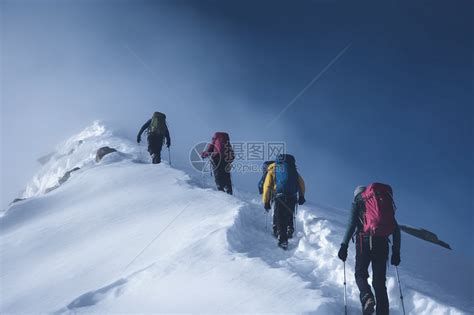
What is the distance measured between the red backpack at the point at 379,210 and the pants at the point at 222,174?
21.8 feet

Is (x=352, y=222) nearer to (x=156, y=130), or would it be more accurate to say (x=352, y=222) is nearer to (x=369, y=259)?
(x=369, y=259)

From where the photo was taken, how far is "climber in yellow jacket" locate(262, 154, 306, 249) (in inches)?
340

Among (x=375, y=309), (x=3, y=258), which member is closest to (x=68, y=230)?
(x=3, y=258)

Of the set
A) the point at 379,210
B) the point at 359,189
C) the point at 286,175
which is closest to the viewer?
the point at 379,210

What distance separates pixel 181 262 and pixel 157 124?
358 inches

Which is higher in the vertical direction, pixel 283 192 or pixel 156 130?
pixel 156 130

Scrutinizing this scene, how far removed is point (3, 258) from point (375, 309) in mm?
9707

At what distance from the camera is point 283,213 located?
8.66 meters

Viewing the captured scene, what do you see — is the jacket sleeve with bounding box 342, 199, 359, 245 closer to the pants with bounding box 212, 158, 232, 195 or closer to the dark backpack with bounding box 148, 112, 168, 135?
the pants with bounding box 212, 158, 232, 195

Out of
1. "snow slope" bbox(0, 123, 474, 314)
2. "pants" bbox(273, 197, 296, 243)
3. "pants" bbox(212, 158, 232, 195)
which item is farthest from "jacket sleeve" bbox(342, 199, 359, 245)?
"pants" bbox(212, 158, 232, 195)

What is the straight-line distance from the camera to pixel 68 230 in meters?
10.9

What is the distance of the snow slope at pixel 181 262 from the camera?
19.4 ft

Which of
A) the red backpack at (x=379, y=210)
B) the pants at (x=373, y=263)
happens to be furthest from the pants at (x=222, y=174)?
the pants at (x=373, y=263)

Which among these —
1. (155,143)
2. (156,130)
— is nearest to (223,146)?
(156,130)
